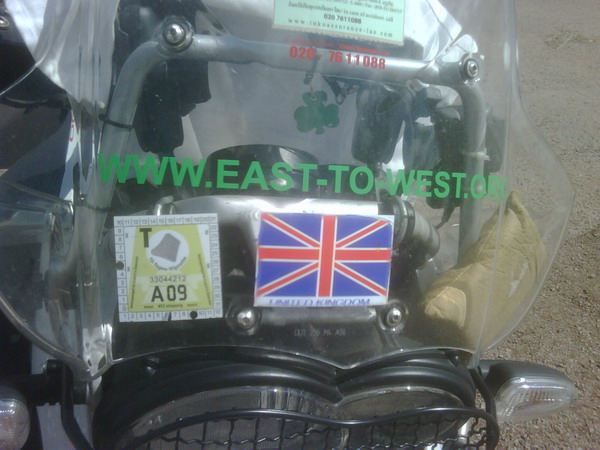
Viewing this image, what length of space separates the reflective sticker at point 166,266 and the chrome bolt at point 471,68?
A: 2.06ft

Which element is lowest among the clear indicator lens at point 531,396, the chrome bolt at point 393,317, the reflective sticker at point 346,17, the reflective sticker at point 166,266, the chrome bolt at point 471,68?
the clear indicator lens at point 531,396

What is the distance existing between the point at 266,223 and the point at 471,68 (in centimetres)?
57

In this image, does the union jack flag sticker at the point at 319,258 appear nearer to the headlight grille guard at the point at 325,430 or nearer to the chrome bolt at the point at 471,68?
the headlight grille guard at the point at 325,430

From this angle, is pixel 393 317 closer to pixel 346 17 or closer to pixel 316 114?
pixel 316 114

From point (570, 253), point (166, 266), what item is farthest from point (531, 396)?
point (570, 253)

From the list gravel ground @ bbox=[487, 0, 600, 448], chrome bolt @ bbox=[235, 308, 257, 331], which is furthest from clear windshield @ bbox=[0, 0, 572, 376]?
gravel ground @ bbox=[487, 0, 600, 448]

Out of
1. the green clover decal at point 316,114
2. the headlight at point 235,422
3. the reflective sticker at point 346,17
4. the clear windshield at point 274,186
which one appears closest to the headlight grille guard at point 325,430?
the headlight at point 235,422

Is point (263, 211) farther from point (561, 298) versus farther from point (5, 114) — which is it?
point (561, 298)

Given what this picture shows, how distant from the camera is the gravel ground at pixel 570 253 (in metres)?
2.90

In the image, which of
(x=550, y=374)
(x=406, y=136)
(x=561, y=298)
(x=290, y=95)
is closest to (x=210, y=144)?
(x=290, y=95)

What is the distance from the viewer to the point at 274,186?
1244 millimetres

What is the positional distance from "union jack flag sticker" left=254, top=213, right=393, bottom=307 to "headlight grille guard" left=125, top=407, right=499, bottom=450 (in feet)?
0.69

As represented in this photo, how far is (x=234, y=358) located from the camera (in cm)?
120

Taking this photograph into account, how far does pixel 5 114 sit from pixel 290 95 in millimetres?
767
